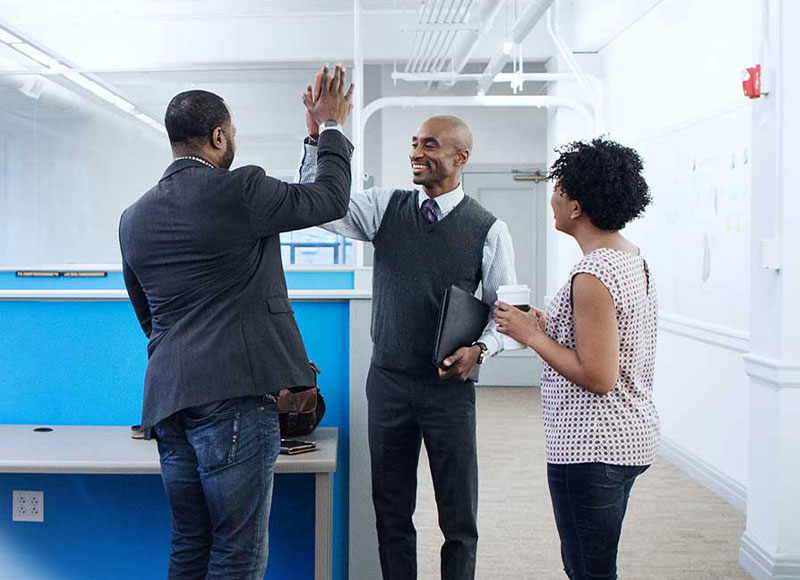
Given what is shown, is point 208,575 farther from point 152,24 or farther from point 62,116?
point 152,24

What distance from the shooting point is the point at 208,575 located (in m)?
1.84

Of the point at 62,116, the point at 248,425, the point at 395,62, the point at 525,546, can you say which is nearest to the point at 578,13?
the point at 395,62

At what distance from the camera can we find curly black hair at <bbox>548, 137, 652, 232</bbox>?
1820mm

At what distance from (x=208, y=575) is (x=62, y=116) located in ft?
19.8

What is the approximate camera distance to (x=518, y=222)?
8.72 metres

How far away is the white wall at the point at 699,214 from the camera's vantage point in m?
4.28

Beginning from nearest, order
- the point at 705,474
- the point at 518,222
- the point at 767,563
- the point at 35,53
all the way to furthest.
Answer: the point at 767,563 < the point at 705,474 < the point at 35,53 < the point at 518,222

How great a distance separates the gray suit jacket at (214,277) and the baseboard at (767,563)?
85.0 inches

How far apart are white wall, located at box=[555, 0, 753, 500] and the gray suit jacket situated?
9.72ft

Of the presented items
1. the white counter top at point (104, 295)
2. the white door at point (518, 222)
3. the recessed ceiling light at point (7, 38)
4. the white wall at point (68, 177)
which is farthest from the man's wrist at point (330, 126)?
the white door at point (518, 222)

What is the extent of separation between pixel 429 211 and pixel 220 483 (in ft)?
3.16

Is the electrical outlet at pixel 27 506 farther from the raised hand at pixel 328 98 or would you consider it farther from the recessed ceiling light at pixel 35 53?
the recessed ceiling light at pixel 35 53

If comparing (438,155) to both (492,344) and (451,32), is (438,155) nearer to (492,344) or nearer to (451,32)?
(492,344)

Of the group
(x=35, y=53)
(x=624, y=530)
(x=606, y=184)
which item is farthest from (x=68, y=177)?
(x=606, y=184)
